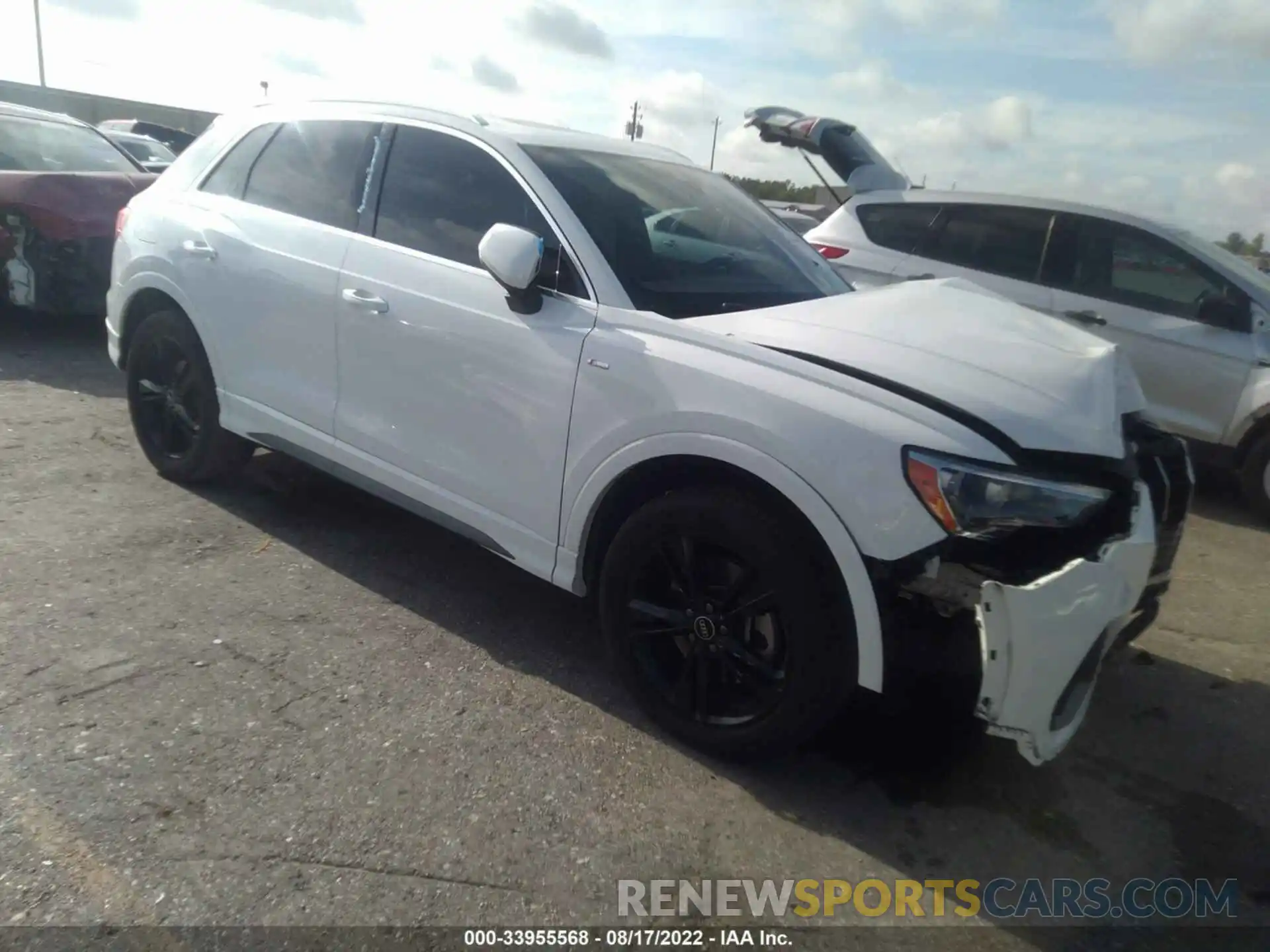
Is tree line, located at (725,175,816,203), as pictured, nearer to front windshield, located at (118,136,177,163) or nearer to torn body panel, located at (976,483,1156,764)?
front windshield, located at (118,136,177,163)

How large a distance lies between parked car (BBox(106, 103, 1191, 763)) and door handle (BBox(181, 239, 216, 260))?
0.5 inches

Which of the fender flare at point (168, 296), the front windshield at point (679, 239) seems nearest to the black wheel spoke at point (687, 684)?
the front windshield at point (679, 239)

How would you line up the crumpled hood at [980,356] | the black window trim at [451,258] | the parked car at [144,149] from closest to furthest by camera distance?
the crumpled hood at [980,356]
the black window trim at [451,258]
the parked car at [144,149]

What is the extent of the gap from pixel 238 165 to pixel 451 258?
1534mm

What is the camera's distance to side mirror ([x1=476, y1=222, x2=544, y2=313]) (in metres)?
3.13

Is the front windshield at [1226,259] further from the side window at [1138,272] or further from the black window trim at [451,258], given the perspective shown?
the black window trim at [451,258]

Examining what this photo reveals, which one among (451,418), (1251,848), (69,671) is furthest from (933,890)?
(69,671)

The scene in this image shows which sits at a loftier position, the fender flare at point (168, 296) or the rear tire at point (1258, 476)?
the fender flare at point (168, 296)

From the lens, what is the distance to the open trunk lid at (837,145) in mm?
7535

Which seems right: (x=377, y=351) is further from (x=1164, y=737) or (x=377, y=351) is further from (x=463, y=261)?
(x=1164, y=737)

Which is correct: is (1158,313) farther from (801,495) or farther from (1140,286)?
(801,495)

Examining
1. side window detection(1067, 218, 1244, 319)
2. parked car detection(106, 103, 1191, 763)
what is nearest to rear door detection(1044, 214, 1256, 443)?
side window detection(1067, 218, 1244, 319)

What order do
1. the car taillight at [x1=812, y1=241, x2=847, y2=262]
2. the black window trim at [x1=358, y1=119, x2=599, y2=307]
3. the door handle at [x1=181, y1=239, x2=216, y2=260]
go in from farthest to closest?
the car taillight at [x1=812, y1=241, x2=847, y2=262], the door handle at [x1=181, y1=239, x2=216, y2=260], the black window trim at [x1=358, y1=119, x2=599, y2=307]

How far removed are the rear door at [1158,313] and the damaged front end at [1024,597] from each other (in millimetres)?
4169
